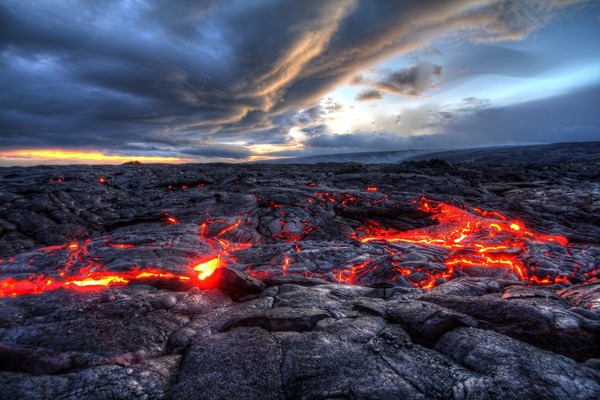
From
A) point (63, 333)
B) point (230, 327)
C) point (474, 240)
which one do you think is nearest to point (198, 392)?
point (230, 327)

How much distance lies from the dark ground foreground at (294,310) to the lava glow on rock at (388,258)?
118 mm

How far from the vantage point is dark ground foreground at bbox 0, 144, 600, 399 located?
5246mm

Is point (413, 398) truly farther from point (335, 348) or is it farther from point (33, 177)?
point (33, 177)

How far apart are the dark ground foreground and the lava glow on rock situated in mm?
118

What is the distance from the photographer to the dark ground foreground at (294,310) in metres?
5.25

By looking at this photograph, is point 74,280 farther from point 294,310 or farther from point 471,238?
point 471,238

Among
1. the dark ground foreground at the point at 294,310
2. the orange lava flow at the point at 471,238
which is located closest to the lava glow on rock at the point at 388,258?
the orange lava flow at the point at 471,238

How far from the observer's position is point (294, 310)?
7.81 meters

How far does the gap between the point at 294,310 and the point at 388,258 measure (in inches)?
338

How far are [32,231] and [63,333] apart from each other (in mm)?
18784

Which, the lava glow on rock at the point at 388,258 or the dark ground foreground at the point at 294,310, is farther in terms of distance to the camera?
the lava glow on rock at the point at 388,258

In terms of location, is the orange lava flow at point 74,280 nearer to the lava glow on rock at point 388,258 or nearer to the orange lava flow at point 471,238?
the lava glow on rock at point 388,258

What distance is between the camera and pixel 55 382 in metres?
5.28

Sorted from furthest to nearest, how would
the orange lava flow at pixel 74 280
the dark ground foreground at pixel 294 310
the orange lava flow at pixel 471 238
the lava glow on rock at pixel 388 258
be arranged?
the orange lava flow at pixel 471 238
the lava glow on rock at pixel 388 258
the orange lava flow at pixel 74 280
the dark ground foreground at pixel 294 310
